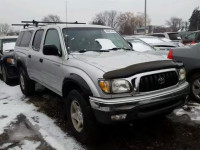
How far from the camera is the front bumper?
3.03m

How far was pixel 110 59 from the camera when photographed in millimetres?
3680

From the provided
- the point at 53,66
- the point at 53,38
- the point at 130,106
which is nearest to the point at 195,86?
the point at 130,106

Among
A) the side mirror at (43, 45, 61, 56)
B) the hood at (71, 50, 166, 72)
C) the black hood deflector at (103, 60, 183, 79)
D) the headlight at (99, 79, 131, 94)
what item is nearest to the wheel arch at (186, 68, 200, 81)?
the hood at (71, 50, 166, 72)

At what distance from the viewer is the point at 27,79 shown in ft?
A: 20.5

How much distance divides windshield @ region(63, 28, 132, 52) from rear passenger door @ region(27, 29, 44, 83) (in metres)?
1.06

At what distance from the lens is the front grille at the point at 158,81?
126 inches

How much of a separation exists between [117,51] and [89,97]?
1431 millimetres

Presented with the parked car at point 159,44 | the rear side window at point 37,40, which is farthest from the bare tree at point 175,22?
the rear side window at point 37,40

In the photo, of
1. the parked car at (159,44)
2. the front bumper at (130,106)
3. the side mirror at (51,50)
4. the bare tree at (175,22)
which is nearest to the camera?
the front bumper at (130,106)

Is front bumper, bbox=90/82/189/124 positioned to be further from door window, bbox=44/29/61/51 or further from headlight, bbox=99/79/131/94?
door window, bbox=44/29/61/51

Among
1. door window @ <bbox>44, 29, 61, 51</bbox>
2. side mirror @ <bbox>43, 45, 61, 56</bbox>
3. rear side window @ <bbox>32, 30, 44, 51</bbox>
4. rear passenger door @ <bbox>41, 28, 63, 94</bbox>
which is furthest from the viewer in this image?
rear side window @ <bbox>32, 30, 44, 51</bbox>

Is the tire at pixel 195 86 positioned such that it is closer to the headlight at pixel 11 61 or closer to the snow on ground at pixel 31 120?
the snow on ground at pixel 31 120

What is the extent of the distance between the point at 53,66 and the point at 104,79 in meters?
1.64

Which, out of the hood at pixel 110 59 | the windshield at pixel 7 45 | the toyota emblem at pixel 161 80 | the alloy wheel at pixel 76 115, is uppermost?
the windshield at pixel 7 45
